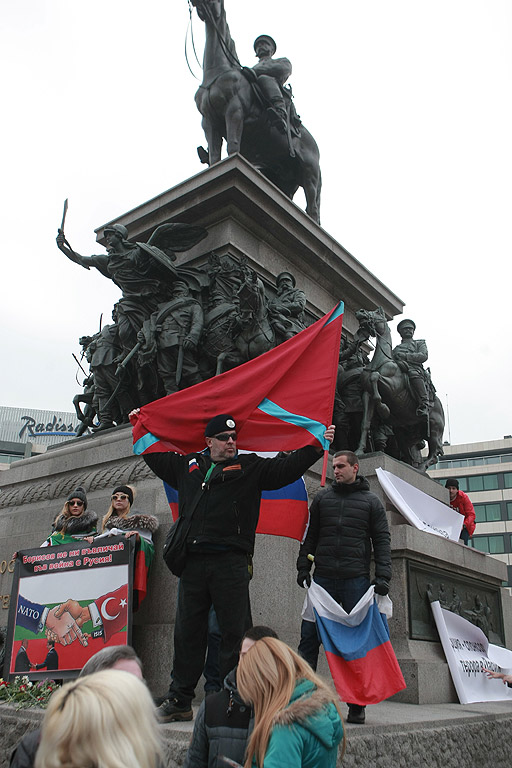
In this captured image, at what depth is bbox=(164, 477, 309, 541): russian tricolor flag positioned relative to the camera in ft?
21.0

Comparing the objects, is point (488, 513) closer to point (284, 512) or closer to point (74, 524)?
point (284, 512)

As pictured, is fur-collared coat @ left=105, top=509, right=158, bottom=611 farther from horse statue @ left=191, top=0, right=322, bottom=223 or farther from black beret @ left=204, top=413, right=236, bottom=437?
horse statue @ left=191, top=0, right=322, bottom=223

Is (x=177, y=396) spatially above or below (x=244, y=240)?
below

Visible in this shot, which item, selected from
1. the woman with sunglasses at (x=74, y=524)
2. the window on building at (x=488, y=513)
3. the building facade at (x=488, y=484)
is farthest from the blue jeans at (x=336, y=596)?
the window on building at (x=488, y=513)

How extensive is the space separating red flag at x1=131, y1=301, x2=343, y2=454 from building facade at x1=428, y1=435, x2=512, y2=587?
6544 cm

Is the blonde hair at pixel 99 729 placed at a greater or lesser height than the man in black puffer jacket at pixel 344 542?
lesser

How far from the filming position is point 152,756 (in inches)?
83.1

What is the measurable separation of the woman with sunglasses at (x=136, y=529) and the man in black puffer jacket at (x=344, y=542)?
135 centimetres

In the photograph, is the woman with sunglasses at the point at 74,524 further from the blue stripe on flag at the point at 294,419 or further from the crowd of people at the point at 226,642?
the blue stripe on flag at the point at 294,419

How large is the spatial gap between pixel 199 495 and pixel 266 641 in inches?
→ 86.1

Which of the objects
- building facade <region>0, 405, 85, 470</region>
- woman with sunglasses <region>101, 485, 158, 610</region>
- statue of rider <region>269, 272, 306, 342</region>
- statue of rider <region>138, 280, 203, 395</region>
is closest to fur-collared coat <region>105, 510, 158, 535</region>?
woman with sunglasses <region>101, 485, 158, 610</region>

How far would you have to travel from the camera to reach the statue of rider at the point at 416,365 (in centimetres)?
1124

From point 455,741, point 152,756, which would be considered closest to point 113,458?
point 455,741

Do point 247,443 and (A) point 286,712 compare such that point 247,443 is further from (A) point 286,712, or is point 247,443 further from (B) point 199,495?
(A) point 286,712
